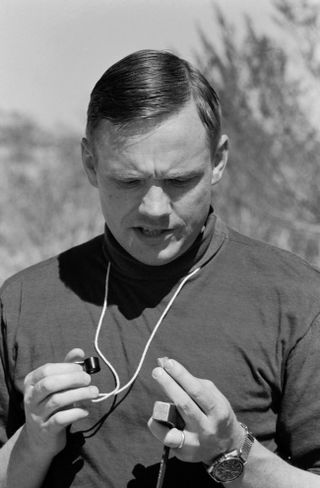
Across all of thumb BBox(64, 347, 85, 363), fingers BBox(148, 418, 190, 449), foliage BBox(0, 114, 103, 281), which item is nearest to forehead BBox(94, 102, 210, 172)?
thumb BBox(64, 347, 85, 363)

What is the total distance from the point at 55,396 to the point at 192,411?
0.33m

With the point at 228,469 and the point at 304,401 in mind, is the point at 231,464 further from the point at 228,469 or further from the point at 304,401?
the point at 304,401

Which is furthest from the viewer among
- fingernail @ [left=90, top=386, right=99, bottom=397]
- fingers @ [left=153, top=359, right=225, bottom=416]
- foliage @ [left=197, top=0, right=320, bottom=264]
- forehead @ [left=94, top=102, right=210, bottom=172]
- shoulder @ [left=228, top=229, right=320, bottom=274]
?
foliage @ [left=197, top=0, right=320, bottom=264]

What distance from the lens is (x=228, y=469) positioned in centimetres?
201

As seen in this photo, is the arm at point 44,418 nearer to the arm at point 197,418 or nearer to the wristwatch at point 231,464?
the arm at point 197,418

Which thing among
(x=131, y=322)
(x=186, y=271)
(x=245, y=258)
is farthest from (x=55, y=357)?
(x=245, y=258)

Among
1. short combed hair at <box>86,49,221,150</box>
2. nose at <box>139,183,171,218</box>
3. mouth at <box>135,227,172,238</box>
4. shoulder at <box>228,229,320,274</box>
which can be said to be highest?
short combed hair at <box>86,49,221,150</box>

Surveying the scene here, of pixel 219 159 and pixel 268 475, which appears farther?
pixel 219 159

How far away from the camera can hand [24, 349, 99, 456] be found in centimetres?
199

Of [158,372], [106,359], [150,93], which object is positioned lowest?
[106,359]

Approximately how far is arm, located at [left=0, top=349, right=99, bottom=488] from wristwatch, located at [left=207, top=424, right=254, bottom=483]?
32 centimetres

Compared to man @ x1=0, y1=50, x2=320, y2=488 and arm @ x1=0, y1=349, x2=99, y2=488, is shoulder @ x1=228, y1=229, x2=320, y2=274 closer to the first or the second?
man @ x1=0, y1=50, x2=320, y2=488

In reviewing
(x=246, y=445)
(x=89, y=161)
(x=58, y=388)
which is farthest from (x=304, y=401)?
(x=89, y=161)

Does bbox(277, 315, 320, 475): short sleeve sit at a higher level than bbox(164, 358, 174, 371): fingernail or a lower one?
lower
